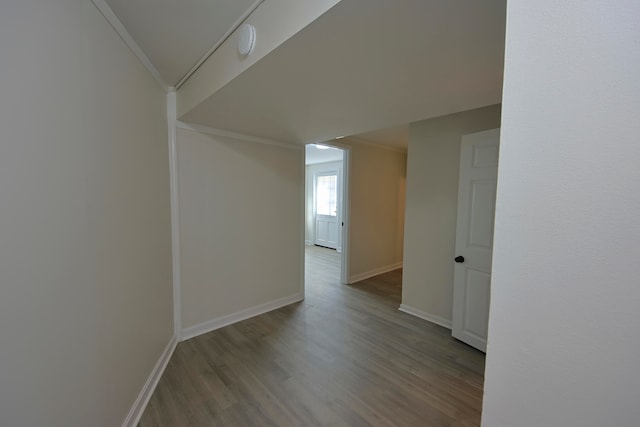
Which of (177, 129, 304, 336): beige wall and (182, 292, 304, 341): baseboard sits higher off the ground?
(177, 129, 304, 336): beige wall

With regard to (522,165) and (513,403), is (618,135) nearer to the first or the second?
(522,165)

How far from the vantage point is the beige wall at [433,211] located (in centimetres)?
272

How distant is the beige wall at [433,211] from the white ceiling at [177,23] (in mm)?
2313

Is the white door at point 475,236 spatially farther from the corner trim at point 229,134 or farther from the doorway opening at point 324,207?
the doorway opening at point 324,207

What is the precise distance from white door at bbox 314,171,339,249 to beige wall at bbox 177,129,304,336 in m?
3.45

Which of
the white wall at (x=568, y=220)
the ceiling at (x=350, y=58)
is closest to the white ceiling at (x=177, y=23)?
the ceiling at (x=350, y=58)

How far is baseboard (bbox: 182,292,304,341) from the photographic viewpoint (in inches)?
98.3

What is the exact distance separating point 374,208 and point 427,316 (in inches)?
78.2

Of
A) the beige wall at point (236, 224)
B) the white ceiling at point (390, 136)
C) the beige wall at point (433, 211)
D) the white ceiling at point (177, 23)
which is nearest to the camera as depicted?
the white ceiling at point (177, 23)

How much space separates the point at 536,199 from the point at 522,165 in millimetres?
69

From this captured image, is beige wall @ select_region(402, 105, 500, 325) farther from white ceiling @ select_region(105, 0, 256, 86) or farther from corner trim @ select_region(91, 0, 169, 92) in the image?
corner trim @ select_region(91, 0, 169, 92)

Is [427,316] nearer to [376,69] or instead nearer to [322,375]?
[322,375]

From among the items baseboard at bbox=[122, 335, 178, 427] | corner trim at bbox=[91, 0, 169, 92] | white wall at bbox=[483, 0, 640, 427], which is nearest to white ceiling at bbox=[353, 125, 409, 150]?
corner trim at bbox=[91, 0, 169, 92]

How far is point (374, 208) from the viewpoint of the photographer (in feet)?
14.6
